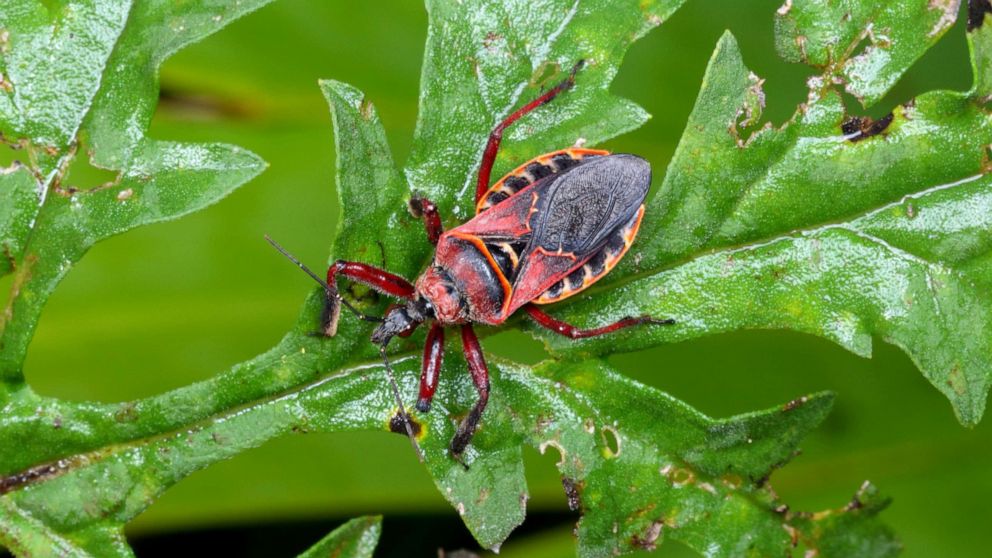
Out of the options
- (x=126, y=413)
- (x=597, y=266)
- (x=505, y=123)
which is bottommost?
(x=126, y=413)

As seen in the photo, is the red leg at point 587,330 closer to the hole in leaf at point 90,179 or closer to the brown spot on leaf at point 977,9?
the brown spot on leaf at point 977,9

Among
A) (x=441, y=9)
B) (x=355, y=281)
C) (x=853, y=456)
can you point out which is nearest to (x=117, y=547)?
(x=355, y=281)

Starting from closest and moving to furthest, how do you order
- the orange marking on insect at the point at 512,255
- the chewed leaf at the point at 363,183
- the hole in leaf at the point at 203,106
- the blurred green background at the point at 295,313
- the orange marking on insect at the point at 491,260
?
the chewed leaf at the point at 363,183 < the orange marking on insect at the point at 491,260 < the orange marking on insect at the point at 512,255 < the blurred green background at the point at 295,313 < the hole in leaf at the point at 203,106

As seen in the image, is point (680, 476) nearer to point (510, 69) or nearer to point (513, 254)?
point (513, 254)

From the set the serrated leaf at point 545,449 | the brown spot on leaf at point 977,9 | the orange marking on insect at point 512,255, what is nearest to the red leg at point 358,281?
→ the serrated leaf at point 545,449

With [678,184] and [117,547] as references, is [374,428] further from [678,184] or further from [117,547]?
[678,184]

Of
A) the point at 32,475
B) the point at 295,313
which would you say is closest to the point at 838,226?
the point at 295,313
